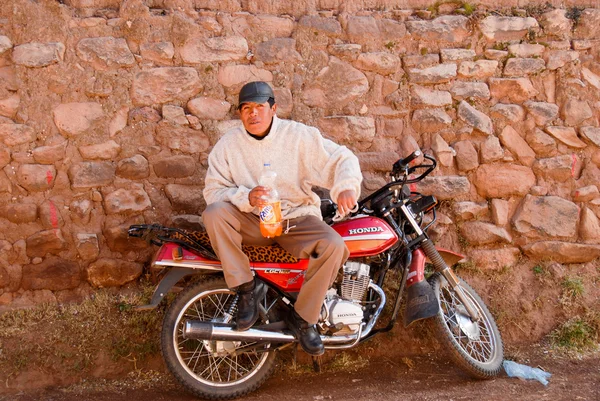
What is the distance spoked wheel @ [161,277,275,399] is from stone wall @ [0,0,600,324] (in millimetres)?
622

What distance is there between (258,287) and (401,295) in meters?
0.99

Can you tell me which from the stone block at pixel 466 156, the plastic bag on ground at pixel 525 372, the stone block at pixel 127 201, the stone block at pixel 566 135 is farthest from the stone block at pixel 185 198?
the stone block at pixel 566 135

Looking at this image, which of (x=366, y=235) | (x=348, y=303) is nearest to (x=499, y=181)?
(x=366, y=235)

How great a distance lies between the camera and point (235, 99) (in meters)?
4.28

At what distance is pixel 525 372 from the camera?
153 inches

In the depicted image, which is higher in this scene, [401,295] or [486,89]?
[486,89]

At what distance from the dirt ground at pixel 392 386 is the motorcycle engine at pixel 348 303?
403 mm

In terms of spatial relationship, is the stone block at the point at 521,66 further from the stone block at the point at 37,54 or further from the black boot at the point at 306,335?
the stone block at the point at 37,54

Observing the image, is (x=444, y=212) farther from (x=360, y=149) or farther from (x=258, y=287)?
(x=258, y=287)

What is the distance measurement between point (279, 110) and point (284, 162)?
0.74 m

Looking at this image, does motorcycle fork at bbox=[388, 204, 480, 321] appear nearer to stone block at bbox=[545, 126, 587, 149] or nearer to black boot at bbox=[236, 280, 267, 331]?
black boot at bbox=[236, 280, 267, 331]

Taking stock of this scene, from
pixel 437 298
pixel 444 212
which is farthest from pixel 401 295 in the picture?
pixel 444 212

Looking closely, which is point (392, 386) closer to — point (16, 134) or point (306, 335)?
point (306, 335)

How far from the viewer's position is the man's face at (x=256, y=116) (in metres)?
3.62
